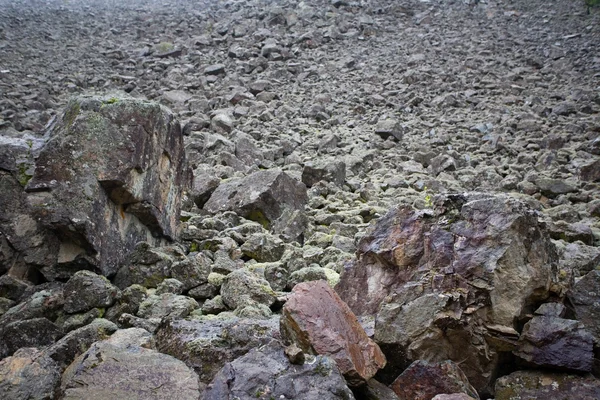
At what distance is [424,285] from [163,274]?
2392mm

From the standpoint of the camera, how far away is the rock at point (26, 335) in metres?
4.04

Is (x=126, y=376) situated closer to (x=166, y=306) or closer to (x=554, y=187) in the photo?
(x=166, y=306)

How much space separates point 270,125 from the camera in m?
13.2

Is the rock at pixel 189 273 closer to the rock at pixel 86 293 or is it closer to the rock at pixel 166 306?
the rock at pixel 166 306

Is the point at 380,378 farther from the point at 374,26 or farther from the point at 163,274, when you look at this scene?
the point at 374,26

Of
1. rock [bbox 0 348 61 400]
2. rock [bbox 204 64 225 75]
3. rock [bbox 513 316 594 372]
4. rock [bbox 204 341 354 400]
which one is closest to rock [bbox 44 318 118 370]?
rock [bbox 0 348 61 400]

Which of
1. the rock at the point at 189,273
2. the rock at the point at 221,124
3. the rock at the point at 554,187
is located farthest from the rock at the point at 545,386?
the rock at the point at 221,124

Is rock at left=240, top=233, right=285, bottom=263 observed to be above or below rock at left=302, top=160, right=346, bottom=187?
above

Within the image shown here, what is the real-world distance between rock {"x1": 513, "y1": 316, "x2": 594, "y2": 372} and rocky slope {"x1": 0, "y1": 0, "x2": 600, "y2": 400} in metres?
0.01

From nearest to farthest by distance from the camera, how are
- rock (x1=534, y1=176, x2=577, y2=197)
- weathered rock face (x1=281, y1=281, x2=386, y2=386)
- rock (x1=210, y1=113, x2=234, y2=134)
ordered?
weathered rock face (x1=281, y1=281, x2=386, y2=386) → rock (x1=534, y1=176, x2=577, y2=197) → rock (x1=210, y1=113, x2=234, y2=134)

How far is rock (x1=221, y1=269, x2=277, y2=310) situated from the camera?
4.71 metres

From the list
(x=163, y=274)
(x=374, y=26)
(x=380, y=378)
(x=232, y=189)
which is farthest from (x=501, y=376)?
(x=374, y=26)

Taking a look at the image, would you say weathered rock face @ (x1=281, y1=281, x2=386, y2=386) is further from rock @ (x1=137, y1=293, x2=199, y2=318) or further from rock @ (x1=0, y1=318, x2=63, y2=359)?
rock @ (x1=0, y1=318, x2=63, y2=359)

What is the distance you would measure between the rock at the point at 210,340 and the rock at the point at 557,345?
1.69 meters
